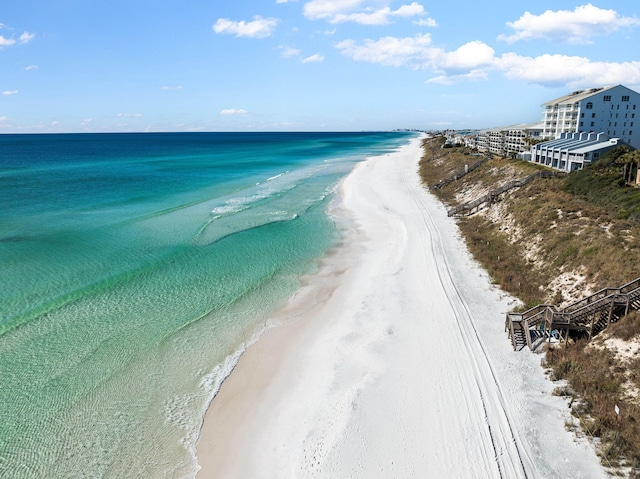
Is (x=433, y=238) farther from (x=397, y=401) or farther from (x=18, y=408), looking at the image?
(x=18, y=408)

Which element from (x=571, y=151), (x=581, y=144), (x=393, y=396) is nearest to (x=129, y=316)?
(x=393, y=396)

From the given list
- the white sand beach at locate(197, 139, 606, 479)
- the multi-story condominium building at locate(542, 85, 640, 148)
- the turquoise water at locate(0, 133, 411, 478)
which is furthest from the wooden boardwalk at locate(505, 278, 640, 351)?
the multi-story condominium building at locate(542, 85, 640, 148)

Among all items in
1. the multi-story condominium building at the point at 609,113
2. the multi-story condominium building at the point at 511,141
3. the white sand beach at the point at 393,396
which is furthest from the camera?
the multi-story condominium building at the point at 511,141

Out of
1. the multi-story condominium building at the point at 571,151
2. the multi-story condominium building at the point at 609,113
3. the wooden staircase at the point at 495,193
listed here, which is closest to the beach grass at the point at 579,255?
the wooden staircase at the point at 495,193

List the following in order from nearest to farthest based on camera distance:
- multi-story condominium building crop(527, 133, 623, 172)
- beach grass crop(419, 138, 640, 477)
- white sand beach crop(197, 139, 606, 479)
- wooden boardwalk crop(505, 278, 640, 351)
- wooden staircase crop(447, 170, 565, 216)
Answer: white sand beach crop(197, 139, 606, 479), beach grass crop(419, 138, 640, 477), wooden boardwalk crop(505, 278, 640, 351), wooden staircase crop(447, 170, 565, 216), multi-story condominium building crop(527, 133, 623, 172)

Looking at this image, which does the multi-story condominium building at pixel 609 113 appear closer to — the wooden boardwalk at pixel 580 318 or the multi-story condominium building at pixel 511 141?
the multi-story condominium building at pixel 511 141

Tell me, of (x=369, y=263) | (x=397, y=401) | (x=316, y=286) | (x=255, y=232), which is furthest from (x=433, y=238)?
(x=397, y=401)

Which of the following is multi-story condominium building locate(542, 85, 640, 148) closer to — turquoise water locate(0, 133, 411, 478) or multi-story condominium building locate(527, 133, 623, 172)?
multi-story condominium building locate(527, 133, 623, 172)
